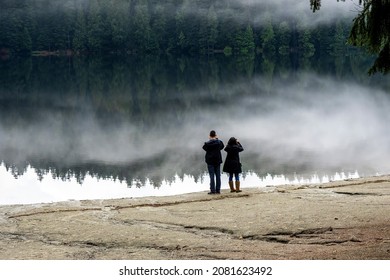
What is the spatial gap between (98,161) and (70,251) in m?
23.4

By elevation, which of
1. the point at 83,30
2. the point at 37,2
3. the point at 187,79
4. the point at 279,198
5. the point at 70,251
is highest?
the point at 37,2

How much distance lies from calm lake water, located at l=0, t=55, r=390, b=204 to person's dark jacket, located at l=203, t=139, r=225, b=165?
22.5 ft

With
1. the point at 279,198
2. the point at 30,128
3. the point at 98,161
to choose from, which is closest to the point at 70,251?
the point at 279,198

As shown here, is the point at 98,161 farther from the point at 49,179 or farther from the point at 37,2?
the point at 37,2

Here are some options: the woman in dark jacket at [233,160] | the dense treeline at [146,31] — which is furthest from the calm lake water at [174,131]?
the dense treeline at [146,31]

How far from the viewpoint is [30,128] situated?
167ft

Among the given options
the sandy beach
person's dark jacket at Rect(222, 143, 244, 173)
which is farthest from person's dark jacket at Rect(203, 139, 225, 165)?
the sandy beach

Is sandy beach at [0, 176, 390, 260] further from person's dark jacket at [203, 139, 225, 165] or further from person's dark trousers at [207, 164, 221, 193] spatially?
person's dark jacket at [203, 139, 225, 165]

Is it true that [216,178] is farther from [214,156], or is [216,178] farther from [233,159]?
[233,159]

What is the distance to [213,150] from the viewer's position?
1950 cm

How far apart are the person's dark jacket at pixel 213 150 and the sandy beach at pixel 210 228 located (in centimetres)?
174

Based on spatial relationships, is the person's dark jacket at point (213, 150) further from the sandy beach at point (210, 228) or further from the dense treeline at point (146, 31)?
the dense treeline at point (146, 31)

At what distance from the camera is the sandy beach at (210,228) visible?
445 inches

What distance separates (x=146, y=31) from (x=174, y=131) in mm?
122146
